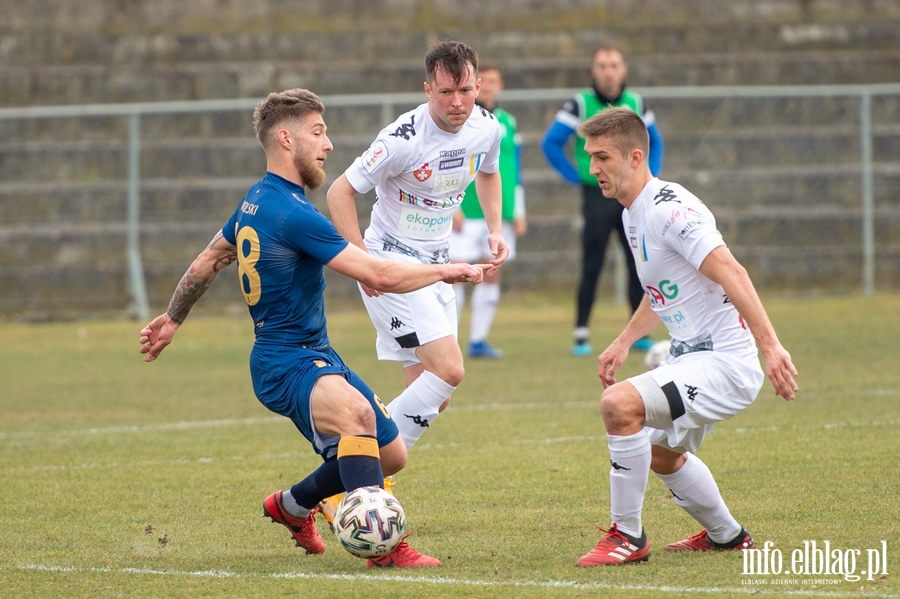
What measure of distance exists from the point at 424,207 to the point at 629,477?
2.19 m

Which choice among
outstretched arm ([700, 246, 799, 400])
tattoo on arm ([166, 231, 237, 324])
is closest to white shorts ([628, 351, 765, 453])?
outstretched arm ([700, 246, 799, 400])

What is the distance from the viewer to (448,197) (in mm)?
6438

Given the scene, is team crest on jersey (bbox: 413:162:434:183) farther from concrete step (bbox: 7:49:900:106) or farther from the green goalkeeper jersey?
concrete step (bbox: 7:49:900:106)

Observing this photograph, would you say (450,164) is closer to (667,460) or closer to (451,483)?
(451,483)

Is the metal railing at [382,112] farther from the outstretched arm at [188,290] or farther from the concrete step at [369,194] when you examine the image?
the outstretched arm at [188,290]

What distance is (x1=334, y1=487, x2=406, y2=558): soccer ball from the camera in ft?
14.9

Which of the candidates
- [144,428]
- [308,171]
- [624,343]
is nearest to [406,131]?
[308,171]

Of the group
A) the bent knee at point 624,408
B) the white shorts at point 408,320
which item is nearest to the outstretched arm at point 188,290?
the white shorts at point 408,320

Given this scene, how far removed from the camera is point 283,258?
4957 mm

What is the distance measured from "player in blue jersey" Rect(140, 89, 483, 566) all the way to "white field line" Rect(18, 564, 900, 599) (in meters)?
0.25

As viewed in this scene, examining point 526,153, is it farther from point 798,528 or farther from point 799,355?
point 798,528

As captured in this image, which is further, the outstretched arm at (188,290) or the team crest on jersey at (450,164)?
the team crest on jersey at (450,164)

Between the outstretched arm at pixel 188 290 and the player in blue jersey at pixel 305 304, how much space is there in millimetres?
208

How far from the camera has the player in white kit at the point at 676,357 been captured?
4.66 meters
